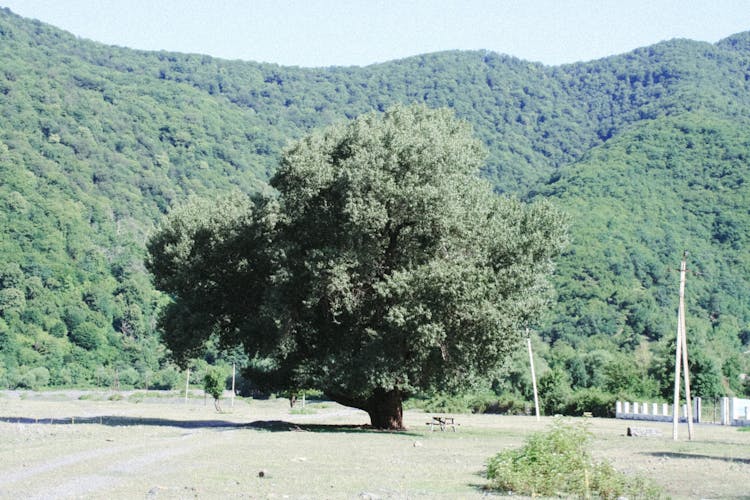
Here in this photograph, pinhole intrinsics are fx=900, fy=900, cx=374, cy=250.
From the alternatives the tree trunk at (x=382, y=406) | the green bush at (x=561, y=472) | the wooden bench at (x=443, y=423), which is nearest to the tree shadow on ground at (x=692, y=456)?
→ the green bush at (x=561, y=472)

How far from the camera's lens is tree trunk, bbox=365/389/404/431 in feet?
129

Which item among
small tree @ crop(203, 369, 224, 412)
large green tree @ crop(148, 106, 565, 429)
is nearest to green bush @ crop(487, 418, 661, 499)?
large green tree @ crop(148, 106, 565, 429)

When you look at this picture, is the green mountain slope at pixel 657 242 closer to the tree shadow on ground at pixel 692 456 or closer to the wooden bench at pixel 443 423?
the wooden bench at pixel 443 423

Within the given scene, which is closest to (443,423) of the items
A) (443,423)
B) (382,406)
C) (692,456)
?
(443,423)

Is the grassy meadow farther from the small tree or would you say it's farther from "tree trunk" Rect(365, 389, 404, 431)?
the small tree

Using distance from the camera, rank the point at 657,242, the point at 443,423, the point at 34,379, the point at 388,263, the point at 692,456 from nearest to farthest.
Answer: the point at 692,456
the point at 388,263
the point at 443,423
the point at 34,379
the point at 657,242

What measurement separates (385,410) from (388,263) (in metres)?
7.36

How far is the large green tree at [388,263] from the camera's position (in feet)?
110

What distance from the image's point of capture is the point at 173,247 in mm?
41188

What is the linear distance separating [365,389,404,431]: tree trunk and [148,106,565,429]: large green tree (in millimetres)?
59

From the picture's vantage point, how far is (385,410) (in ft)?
130

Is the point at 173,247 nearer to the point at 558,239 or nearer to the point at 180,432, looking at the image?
the point at 180,432

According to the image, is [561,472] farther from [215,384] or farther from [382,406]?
A: [215,384]

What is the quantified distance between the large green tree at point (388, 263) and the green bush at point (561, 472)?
46.0 ft
